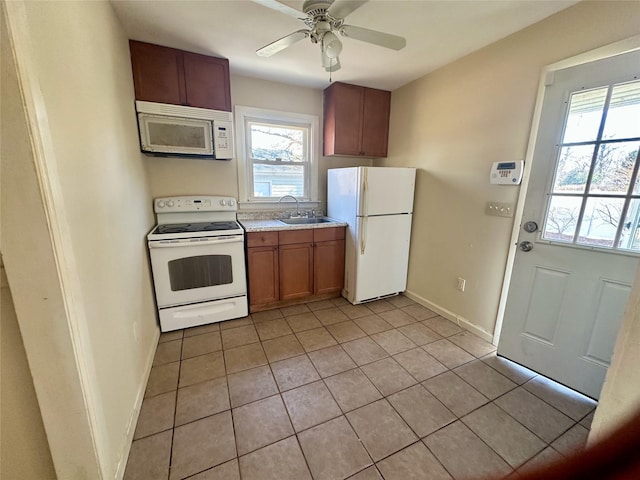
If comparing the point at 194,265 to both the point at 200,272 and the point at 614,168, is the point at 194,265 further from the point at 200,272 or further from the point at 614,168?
the point at 614,168

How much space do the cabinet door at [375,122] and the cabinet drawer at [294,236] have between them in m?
1.26

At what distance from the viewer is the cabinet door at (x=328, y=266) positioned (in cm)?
281

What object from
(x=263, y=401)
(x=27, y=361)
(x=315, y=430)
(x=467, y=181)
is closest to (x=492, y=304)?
(x=467, y=181)

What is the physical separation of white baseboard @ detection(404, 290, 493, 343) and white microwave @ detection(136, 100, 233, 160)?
2490mm

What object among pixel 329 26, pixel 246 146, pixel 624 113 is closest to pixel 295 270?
pixel 246 146

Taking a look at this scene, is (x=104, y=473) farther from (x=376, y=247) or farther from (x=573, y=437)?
(x=376, y=247)

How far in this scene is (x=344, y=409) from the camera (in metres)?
1.53

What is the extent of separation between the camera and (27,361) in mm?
846

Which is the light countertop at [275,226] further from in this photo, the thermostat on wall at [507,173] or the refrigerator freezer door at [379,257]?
the thermostat on wall at [507,173]

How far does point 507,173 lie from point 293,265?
2.03m

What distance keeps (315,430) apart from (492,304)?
1753 mm

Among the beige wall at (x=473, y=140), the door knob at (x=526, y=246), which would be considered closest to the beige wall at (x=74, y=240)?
the door knob at (x=526, y=246)

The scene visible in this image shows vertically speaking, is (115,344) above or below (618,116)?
below

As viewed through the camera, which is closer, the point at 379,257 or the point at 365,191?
the point at 365,191
